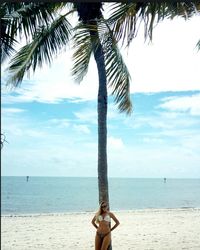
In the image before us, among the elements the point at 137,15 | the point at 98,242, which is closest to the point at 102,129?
the point at 98,242

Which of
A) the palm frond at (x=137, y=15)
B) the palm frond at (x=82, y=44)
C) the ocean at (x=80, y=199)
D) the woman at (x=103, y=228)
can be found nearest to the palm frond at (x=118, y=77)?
the palm frond at (x=82, y=44)

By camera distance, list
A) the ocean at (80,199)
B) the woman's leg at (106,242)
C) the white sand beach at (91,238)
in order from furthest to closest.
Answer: the ocean at (80,199), the white sand beach at (91,238), the woman's leg at (106,242)

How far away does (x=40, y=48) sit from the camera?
14.6 ft

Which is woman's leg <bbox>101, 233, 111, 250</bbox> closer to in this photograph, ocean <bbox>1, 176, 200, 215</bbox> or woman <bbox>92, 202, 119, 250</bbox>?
woman <bbox>92, 202, 119, 250</bbox>

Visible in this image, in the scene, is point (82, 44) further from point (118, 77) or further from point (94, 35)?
point (118, 77)

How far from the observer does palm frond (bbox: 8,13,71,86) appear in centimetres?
428

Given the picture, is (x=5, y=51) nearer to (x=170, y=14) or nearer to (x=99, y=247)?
(x=170, y=14)

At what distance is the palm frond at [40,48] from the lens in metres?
4.28

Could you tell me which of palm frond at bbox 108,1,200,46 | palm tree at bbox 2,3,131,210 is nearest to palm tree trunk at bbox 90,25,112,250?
palm tree at bbox 2,3,131,210

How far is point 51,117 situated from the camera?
139ft

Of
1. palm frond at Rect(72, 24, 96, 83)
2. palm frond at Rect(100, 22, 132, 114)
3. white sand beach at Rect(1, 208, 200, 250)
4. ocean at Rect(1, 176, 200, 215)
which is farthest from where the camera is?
ocean at Rect(1, 176, 200, 215)

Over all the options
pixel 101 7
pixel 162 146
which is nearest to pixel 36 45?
pixel 101 7

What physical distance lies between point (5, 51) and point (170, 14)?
131cm

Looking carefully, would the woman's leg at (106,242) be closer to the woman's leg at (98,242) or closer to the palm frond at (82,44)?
the woman's leg at (98,242)
